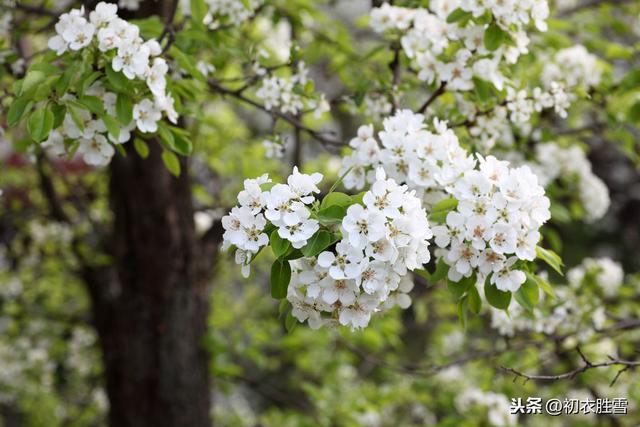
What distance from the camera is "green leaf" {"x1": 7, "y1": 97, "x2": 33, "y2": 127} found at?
191cm

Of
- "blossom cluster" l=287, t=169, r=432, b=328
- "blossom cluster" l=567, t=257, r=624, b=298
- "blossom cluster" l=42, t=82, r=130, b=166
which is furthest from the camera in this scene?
"blossom cluster" l=567, t=257, r=624, b=298

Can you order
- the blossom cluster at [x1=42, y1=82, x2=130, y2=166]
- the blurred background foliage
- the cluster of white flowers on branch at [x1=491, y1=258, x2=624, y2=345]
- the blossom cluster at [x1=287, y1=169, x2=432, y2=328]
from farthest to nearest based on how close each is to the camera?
the blurred background foliage
the cluster of white flowers on branch at [x1=491, y1=258, x2=624, y2=345]
the blossom cluster at [x1=42, y1=82, x2=130, y2=166]
the blossom cluster at [x1=287, y1=169, x2=432, y2=328]

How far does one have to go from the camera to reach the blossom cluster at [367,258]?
1.53 meters

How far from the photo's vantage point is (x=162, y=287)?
3.50m

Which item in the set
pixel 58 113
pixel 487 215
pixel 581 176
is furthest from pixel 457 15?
pixel 581 176

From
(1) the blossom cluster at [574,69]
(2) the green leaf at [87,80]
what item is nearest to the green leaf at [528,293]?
(2) the green leaf at [87,80]

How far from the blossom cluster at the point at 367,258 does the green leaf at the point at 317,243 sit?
16 millimetres

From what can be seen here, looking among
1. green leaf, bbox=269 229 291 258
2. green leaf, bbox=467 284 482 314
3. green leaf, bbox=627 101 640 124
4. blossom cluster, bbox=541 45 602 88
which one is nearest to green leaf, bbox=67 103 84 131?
green leaf, bbox=269 229 291 258

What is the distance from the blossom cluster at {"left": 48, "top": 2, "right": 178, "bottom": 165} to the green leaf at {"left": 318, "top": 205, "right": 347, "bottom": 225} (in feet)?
2.36

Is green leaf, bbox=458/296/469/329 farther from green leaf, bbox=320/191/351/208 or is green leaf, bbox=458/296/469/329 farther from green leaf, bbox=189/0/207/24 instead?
green leaf, bbox=189/0/207/24

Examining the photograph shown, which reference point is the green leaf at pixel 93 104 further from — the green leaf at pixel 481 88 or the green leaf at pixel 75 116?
the green leaf at pixel 481 88

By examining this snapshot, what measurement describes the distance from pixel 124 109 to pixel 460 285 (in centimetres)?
107

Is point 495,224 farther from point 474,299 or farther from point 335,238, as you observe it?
point 335,238

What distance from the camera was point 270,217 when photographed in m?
1.54
